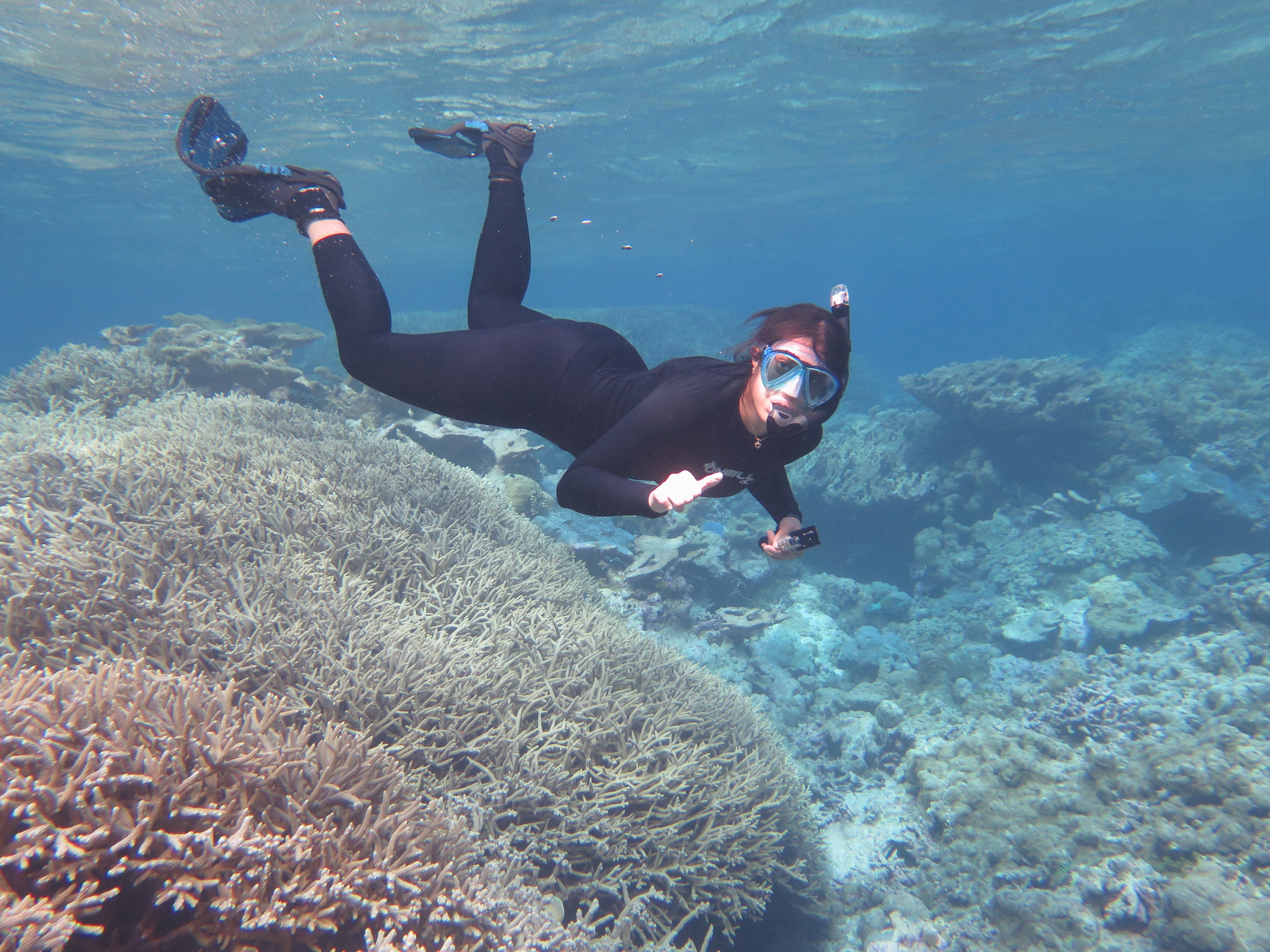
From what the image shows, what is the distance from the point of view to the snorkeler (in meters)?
2.58

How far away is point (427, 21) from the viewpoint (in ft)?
50.6

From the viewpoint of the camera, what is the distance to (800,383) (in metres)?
2.47

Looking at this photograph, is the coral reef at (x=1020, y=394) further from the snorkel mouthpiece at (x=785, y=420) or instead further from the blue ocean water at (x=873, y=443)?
the snorkel mouthpiece at (x=785, y=420)

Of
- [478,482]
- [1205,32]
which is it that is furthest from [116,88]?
[1205,32]

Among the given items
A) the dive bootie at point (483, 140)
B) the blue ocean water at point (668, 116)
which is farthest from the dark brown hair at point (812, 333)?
the blue ocean water at point (668, 116)

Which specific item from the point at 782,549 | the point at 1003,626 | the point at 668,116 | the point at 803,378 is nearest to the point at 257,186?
the point at 803,378

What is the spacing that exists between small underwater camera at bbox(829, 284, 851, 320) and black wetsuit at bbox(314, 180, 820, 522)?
1.66 feet

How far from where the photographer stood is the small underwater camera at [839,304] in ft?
8.61

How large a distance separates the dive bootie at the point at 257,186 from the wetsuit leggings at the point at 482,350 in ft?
1.37

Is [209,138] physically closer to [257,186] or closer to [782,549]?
[257,186]

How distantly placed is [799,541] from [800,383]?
2.33 feet

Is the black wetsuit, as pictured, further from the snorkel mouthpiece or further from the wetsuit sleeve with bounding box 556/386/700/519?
the snorkel mouthpiece

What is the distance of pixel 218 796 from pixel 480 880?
3.81ft

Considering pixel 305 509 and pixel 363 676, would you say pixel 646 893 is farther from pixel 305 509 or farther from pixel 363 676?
pixel 305 509
